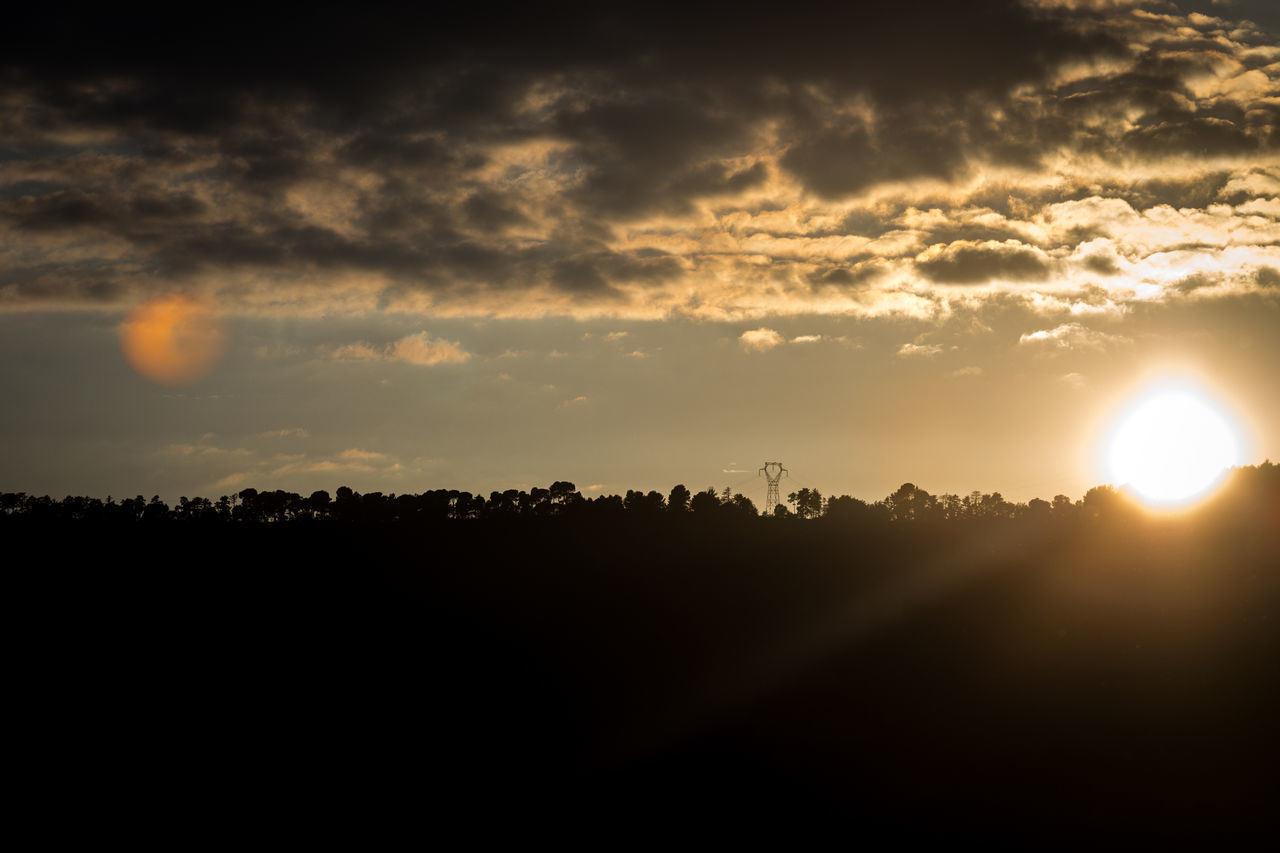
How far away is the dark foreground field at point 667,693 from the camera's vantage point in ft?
257

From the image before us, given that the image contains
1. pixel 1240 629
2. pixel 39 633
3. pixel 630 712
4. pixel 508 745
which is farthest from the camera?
pixel 39 633

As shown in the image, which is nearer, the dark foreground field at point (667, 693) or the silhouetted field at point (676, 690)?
the dark foreground field at point (667, 693)

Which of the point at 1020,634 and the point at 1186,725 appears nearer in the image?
the point at 1186,725

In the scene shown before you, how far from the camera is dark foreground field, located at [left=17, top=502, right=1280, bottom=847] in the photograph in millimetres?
78375

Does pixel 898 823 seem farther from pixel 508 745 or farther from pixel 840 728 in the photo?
pixel 508 745

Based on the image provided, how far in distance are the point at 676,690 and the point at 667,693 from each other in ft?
4.55

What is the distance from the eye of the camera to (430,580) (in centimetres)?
16450

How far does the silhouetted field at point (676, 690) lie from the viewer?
7894cm

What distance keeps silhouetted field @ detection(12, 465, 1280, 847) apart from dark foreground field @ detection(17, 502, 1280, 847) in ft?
1.29

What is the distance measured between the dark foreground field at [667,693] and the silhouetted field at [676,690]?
394 millimetres

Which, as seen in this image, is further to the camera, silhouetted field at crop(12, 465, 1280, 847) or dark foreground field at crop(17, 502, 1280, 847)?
silhouetted field at crop(12, 465, 1280, 847)

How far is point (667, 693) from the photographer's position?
106 m

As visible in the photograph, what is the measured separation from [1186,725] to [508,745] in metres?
64.5

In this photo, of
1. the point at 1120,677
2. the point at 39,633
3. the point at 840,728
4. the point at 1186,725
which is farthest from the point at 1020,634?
the point at 39,633
